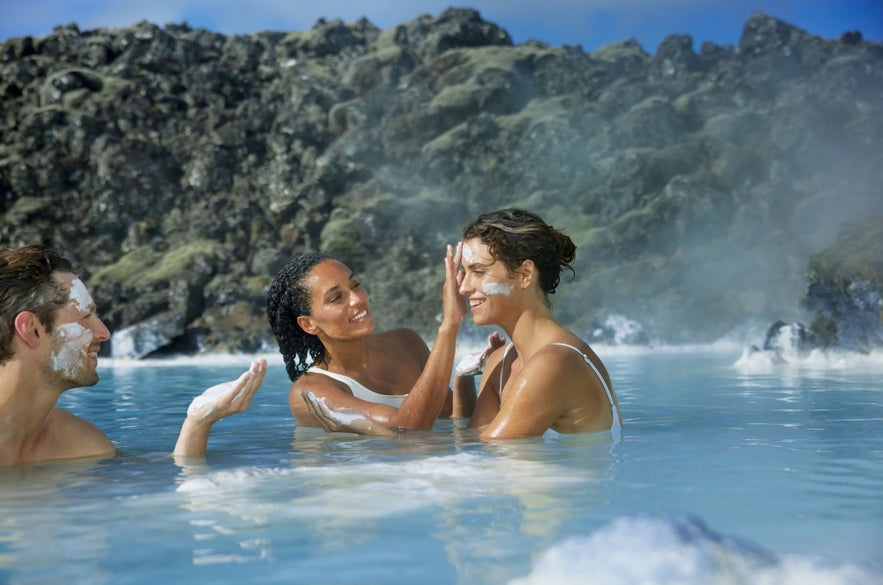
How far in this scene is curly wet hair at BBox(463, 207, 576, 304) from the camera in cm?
501

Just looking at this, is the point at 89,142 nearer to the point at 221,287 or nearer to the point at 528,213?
the point at 221,287

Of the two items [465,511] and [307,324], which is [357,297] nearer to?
[307,324]

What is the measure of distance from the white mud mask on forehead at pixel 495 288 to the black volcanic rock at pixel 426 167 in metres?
30.3

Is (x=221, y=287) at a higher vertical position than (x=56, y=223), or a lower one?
lower

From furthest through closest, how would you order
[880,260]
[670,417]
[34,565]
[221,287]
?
[221,287]
[880,260]
[670,417]
[34,565]

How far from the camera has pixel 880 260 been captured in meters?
15.2

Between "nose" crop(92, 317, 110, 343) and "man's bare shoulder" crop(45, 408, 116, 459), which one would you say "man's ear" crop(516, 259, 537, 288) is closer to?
"nose" crop(92, 317, 110, 343)

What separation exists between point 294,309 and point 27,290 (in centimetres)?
226

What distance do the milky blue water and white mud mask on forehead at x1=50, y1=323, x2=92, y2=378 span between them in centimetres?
54

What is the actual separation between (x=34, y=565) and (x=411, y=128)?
5569cm

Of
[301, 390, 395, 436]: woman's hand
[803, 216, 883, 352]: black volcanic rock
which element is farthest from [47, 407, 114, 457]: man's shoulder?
[803, 216, 883, 352]: black volcanic rock

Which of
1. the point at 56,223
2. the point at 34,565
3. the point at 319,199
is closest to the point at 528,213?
the point at 34,565

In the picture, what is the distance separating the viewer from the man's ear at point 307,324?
6.16m

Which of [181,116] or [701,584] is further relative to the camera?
[181,116]
